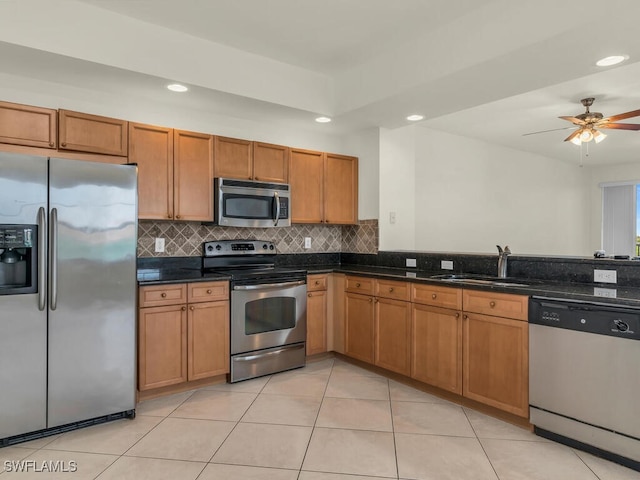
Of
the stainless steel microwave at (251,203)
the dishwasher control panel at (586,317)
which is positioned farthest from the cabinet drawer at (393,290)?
the stainless steel microwave at (251,203)

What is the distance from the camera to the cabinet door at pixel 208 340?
122 inches

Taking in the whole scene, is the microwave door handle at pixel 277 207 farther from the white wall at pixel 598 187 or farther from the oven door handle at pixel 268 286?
the white wall at pixel 598 187

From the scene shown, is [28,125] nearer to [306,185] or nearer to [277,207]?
[277,207]

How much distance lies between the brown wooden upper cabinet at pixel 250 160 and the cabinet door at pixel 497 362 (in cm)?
215

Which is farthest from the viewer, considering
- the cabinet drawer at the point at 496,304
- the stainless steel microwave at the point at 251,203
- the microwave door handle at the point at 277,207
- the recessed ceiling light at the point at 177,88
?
the microwave door handle at the point at 277,207

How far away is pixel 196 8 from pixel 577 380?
3.19 m

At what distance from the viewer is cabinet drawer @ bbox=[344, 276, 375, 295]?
141 inches

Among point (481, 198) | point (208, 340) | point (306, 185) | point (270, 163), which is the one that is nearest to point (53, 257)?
point (208, 340)

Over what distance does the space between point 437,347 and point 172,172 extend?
2.48 meters

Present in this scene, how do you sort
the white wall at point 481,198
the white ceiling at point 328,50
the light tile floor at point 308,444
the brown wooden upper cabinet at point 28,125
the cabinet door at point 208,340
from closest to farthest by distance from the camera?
1. the light tile floor at point 308,444
2. the white ceiling at point 328,50
3. the brown wooden upper cabinet at point 28,125
4. the cabinet door at point 208,340
5. the white wall at point 481,198

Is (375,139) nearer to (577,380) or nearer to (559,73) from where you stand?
(559,73)

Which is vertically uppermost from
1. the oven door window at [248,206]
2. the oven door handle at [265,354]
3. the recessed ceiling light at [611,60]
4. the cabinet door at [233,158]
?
the recessed ceiling light at [611,60]

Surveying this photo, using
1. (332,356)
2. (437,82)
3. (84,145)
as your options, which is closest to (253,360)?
(332,356)

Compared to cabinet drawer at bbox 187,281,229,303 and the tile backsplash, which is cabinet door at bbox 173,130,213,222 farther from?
cabinet drawer at bbox 187,281,229,303
